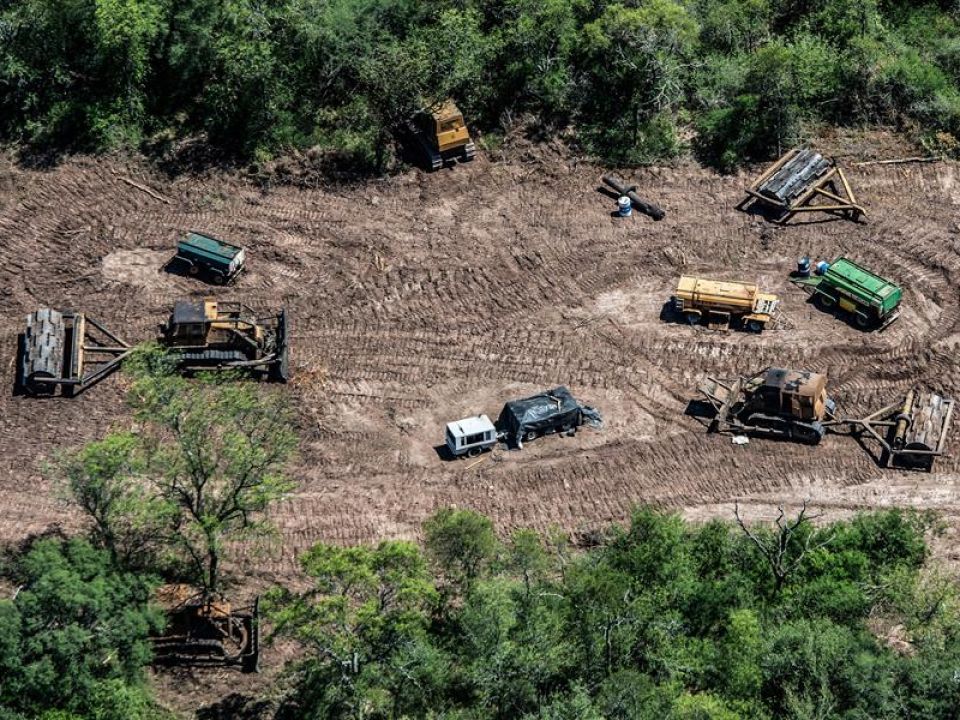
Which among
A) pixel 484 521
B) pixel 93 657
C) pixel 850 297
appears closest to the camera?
pixel 93 657

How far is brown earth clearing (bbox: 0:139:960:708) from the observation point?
56.5m

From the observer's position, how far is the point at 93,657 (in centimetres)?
4725

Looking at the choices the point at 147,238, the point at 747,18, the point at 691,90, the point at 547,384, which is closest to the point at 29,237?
the point at 147,238

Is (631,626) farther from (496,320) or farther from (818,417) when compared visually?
(496,320)

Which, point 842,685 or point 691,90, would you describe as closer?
point 842,685

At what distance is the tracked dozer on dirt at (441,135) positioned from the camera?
6844 cm

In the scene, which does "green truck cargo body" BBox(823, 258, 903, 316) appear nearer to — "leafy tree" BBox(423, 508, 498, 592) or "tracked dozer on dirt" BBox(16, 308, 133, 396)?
"leafy tree" BBox(423, 508, 498, 592)

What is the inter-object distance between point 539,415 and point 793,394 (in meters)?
9.74

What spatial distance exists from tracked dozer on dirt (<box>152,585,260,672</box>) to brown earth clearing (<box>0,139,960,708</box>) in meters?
2.13

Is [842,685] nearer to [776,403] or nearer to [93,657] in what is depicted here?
[776,403]

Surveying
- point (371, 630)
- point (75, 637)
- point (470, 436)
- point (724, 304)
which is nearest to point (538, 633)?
point (371, 630)

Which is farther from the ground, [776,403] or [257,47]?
[257,47]

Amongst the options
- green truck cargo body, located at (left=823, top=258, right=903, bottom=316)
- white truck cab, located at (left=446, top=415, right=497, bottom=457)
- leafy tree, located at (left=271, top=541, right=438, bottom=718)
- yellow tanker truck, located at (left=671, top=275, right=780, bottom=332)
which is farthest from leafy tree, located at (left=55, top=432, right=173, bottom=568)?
green truck cargo body, located at (left=823, top=258, right=903, bottom=316)

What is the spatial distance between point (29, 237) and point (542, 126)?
23867mm
